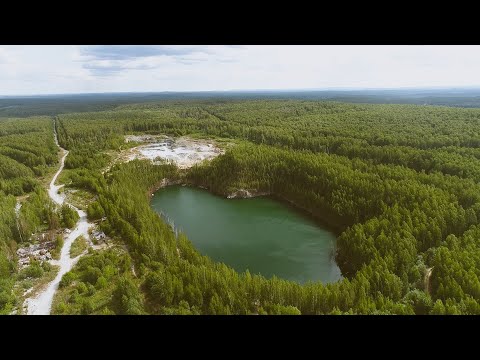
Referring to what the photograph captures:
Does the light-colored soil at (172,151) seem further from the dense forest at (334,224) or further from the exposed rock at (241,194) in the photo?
the exposed rock at (241,194)

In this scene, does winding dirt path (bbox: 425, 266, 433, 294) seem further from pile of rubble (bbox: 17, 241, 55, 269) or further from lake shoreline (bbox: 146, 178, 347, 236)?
pile of rubble (bbox: 17, 241, 55, 269)

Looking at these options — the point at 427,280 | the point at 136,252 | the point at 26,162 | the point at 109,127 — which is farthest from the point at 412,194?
the point at 109,127

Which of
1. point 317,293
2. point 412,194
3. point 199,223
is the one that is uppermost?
point 412,194

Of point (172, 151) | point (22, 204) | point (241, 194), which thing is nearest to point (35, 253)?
point (22, 204)

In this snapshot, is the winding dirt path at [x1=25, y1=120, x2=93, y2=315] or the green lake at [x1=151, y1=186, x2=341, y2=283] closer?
the winding dirt path at [x1=25, y1=120, x2=93, y2=315]

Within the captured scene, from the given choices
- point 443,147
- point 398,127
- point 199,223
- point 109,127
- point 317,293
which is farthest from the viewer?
point 109,127

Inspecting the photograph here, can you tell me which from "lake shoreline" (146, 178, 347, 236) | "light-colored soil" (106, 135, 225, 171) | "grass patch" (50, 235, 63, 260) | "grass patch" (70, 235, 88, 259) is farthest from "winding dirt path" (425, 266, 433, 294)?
"light-colored soil" (106, 135, 225, 171)

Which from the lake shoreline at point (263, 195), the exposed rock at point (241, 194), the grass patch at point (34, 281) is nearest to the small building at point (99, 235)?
the grass patch at point (34, 281)

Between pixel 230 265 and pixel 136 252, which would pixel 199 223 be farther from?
pixel 136 252
